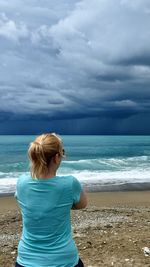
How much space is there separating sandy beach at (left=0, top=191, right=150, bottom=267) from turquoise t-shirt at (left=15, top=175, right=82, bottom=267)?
287 centimetres

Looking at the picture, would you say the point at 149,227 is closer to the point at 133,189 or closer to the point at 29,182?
the point at 29,182

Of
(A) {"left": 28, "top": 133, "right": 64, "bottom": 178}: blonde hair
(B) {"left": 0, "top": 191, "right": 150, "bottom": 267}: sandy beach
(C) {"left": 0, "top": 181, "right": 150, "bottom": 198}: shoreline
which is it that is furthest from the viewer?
(C) {"left": 0, "top": 181, "right": 150, "bottom": 198}: shoreline

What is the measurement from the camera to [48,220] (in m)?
2.43

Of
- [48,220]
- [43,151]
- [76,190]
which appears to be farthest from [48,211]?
[43,151]

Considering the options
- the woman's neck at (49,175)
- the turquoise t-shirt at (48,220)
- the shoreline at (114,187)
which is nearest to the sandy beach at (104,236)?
the turquoise t-shirt at (48,220)

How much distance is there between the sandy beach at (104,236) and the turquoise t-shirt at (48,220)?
2.87 metres

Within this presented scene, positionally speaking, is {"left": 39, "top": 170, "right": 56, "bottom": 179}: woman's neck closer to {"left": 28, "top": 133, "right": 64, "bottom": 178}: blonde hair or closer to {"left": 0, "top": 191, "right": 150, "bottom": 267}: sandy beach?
{"left": 28, "top": 133, "right": 64, "bottom": 178}: blonde hair

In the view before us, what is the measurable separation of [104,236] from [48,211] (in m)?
4.23

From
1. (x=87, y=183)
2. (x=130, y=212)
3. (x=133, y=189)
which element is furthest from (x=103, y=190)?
(x=130, y=212)

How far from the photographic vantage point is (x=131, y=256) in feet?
17.7

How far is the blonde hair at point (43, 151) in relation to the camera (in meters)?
2.38

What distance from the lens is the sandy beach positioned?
17.5 ft

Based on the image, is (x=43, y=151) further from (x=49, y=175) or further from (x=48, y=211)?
(x=48, y=211)

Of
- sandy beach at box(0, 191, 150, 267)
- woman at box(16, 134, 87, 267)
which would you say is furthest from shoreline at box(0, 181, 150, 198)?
woman at box(16, 134, 87, 267)
